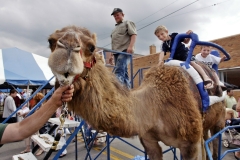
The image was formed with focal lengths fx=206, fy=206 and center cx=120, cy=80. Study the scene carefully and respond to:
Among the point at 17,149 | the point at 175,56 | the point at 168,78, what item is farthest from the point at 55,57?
the point at 17,149

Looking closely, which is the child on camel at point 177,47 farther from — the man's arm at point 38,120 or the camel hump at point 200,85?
the man's arm at point 38,120

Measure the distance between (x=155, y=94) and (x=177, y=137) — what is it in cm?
65

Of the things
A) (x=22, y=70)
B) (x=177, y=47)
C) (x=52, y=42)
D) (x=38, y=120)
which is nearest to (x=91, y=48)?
(x=52, y=42)

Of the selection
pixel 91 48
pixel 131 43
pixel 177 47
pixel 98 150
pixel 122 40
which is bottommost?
pixel 98 150

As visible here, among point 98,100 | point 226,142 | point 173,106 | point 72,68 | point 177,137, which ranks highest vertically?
point 72,68

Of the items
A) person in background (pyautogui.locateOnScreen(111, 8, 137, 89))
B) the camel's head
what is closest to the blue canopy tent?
person in background (pyautogui.locateOnScreen(111, 8, 137, 89))

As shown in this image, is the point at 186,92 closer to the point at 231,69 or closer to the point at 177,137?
the point at 177,137

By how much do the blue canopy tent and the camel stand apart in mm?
7377

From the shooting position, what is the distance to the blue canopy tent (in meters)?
9.71

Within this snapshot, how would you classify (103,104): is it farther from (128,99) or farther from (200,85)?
(200,85)

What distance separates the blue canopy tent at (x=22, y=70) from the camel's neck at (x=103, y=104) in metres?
7.57

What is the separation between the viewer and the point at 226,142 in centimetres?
736

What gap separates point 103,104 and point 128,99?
Answer: 46 cm

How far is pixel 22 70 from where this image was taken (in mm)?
10562
